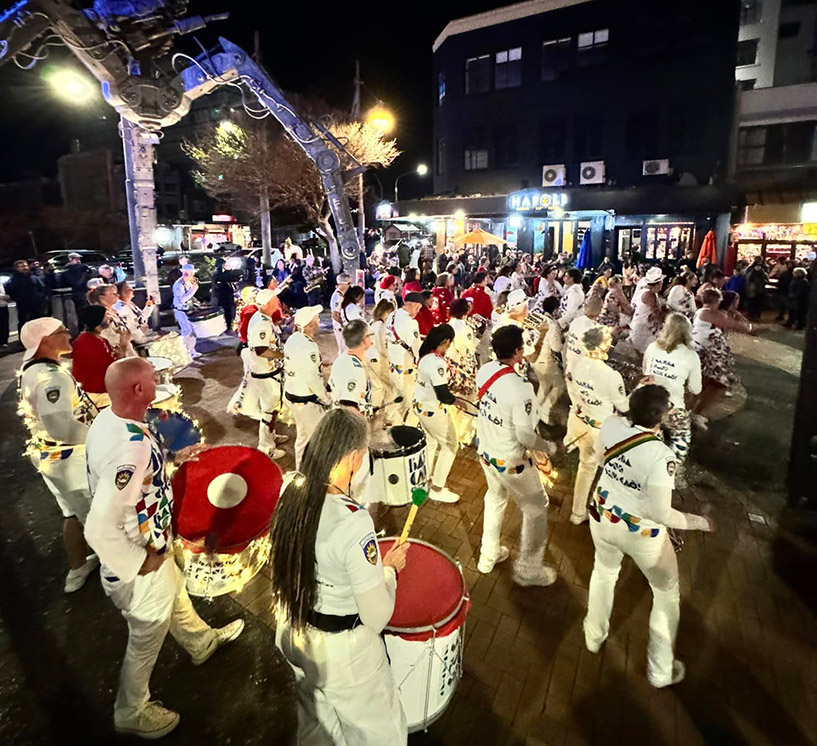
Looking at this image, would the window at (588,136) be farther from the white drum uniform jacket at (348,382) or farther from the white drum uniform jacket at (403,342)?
the white drum uniform jacket at (348,382)

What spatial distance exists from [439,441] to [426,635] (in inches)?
127

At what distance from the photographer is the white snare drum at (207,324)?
13344 mm

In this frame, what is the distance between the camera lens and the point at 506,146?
2952 centimetres

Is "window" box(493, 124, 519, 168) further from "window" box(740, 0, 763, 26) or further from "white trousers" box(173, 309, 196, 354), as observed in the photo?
"white trousers" box(173, 309, 196, 354)

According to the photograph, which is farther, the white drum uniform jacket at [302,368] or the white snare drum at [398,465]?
the white drum uniform jacket at [302,368]

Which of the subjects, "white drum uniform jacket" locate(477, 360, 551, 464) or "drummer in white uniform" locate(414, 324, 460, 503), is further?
"drummer in white uniform" locate(414, 324, 460, 503)

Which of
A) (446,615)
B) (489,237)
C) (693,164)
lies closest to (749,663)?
(446,615)

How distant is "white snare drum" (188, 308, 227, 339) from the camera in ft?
43.8

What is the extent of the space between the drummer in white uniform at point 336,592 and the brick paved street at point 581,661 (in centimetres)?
96

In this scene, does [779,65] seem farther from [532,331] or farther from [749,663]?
[749,663]

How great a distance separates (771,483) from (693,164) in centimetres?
2355

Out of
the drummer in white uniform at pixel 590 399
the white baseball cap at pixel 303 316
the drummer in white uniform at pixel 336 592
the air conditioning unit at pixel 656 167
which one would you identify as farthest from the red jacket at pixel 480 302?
the air conditioning unit at pixel 656 167

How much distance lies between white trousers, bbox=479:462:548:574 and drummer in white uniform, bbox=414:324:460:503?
106 cm

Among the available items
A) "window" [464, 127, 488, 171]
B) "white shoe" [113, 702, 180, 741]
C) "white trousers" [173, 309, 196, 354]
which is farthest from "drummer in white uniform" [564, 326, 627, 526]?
"window" [464, 127, 488, 171]
